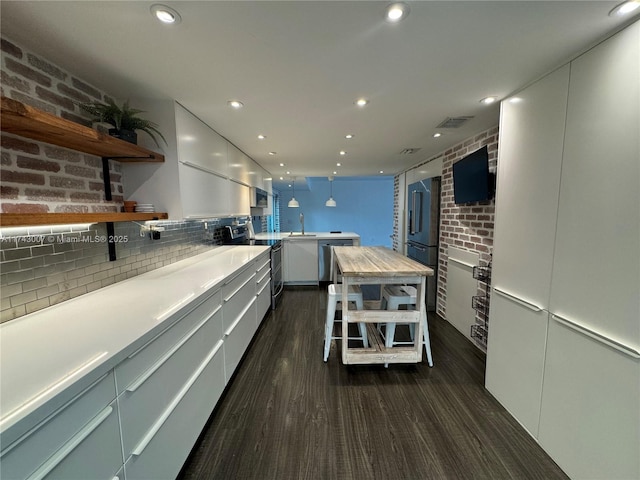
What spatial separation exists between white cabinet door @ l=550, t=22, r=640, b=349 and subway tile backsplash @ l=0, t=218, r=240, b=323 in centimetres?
275

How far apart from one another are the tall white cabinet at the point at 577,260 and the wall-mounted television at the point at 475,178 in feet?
1.77

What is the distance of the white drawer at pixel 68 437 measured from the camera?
0.64 metres

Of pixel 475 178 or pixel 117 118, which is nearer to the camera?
pixel 117 118

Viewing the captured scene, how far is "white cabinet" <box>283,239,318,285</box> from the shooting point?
4.82 m

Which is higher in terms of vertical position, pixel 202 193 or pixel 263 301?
pixel 202 193

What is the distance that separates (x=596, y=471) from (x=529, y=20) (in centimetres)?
213

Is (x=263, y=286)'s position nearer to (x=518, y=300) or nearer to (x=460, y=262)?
(x=460, y=262)

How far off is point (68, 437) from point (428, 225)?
3711mm

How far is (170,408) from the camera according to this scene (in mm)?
1250

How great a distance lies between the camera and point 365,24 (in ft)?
3.64

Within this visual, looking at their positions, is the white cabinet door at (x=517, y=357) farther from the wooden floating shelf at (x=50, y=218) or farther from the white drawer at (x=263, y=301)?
the wooden floating shelf at (x=50, y=218)

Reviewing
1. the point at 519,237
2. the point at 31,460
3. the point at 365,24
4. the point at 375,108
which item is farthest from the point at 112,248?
the point at 519,237

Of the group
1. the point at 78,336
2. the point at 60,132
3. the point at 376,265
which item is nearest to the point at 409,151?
the point at 376,265

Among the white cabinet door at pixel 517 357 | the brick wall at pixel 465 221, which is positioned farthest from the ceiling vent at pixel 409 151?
the white cabinet door at pixel 517 357
